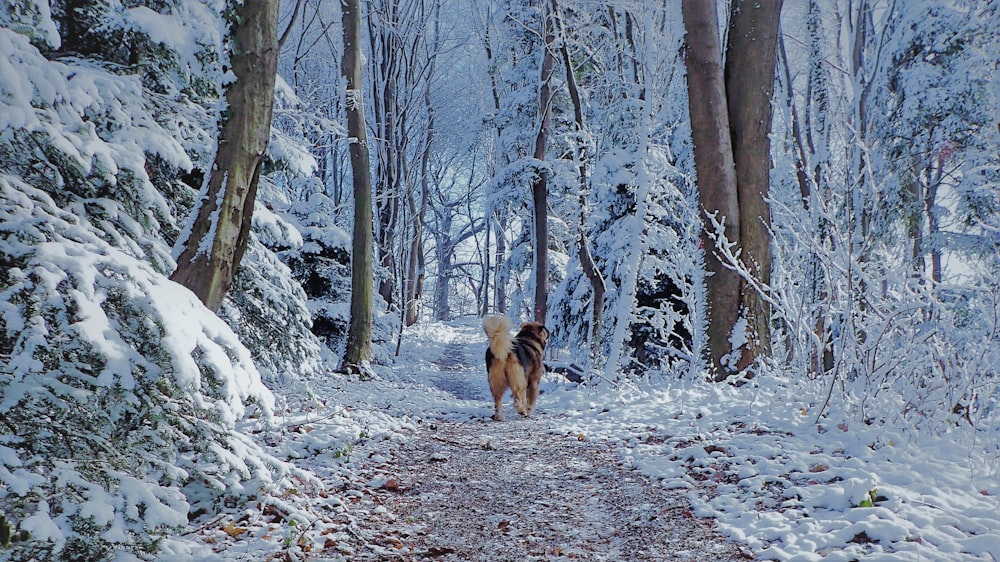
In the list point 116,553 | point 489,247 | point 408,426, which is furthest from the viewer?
point 489,247

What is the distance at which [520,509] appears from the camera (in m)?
3.65

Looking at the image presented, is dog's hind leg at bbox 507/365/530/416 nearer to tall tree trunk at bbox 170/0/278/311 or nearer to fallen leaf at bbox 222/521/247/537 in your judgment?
tall tree trunk at bbox 170/0/278/311

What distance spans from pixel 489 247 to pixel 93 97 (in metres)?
29.8

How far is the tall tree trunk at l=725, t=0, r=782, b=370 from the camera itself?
624 centimetres

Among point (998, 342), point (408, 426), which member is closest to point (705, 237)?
point (998, 342)

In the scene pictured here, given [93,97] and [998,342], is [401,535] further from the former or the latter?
[998,342]

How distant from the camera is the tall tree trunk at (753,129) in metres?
6.24

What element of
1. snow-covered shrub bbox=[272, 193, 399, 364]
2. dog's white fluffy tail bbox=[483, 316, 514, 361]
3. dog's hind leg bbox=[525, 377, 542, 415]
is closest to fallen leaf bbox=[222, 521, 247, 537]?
dog's white fluffy tail bbox=[483, 316, 514, 361]

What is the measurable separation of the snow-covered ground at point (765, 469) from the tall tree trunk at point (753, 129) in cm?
99

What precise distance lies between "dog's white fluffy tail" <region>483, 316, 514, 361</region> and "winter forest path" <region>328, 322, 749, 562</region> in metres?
1.95

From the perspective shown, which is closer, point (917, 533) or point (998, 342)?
point (917, 533)

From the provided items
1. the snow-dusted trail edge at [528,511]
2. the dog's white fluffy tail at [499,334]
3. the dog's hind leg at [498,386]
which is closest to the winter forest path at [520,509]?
the snow-dusted trail edge at [528,511]

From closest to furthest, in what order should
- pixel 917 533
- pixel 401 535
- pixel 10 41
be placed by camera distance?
pixel 917 533 < pixel 10 41 < pixel 401 535

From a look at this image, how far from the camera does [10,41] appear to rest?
273 cm
